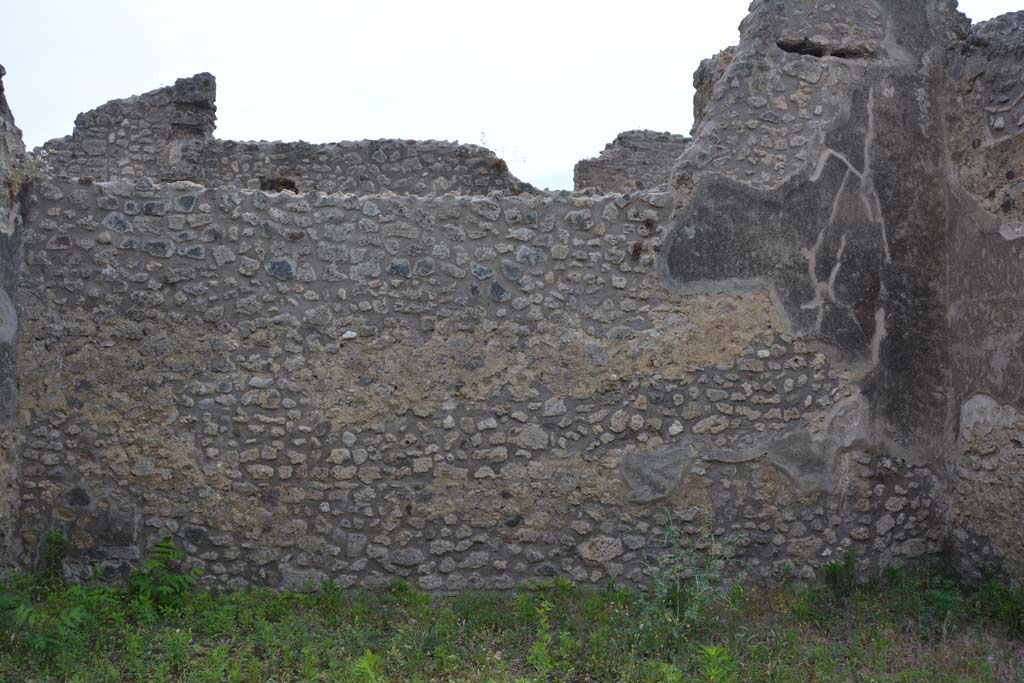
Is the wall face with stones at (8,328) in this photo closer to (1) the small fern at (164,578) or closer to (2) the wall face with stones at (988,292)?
(1) the small fern at (164,578)

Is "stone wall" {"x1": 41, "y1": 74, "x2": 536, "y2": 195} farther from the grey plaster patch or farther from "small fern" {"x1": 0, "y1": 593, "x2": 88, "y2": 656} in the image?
"small fern" {"x1": 0, "y1": 593, "x2": 88, "y2": 656}

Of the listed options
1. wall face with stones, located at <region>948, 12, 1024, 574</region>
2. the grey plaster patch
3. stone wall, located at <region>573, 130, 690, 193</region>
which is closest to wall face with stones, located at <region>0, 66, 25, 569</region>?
the grey plaster patch

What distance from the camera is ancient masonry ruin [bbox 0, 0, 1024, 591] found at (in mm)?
5379

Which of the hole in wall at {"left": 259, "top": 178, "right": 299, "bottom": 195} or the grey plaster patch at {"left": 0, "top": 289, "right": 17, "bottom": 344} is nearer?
the grey plaster patch at {"left": 0, "top": 289, "right": 17, "bottom": 344}

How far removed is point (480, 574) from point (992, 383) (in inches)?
127

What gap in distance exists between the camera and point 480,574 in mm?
5496

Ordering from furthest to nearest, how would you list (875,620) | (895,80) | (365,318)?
(895,80)
(365,318)
(875,620)

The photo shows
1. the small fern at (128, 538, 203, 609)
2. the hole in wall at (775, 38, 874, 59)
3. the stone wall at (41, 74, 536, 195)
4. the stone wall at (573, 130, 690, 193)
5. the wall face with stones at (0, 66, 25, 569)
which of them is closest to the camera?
the small fern at (128, 538, 203, 609)

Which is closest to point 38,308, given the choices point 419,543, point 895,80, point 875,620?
point 419,543

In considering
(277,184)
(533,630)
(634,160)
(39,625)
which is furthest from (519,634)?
(634,160)

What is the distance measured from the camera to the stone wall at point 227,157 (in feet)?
29.2

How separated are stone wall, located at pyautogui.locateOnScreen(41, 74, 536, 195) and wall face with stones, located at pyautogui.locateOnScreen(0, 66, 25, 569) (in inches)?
144

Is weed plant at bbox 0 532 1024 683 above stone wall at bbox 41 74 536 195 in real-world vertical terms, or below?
below

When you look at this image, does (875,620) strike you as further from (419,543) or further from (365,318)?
(365,318)
